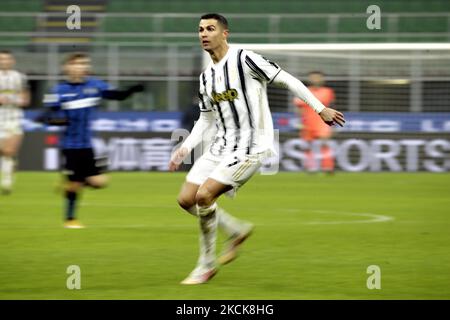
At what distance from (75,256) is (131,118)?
1445 centimetres

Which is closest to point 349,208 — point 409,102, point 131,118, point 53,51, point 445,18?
point 409,102

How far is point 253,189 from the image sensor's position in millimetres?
19062

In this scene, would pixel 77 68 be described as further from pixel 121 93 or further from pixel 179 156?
pixel 179 156

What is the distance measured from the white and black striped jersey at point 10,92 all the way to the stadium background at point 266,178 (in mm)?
1324

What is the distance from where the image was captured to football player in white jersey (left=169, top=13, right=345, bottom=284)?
8.18 meters

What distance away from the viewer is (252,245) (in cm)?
1083

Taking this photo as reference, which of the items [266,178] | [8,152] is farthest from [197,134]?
[266,178]

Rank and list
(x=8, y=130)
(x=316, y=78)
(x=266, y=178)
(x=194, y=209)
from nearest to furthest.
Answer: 1. (x=194, y=209)
2. (x=8, y=130)
3. (x=316, y=78)
4. (x=266, y=178)

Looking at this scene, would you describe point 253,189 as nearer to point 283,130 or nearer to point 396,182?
point 396,182

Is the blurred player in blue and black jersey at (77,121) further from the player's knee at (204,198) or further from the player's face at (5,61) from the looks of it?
the player's face at (5,61)

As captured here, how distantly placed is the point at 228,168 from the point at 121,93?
421cm

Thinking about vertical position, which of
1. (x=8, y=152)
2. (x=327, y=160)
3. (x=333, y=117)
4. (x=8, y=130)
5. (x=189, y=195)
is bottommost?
(x=327, y=160)

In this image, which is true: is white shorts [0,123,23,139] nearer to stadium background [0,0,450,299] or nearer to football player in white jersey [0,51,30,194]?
football player in white jersey [0,51,30,194]

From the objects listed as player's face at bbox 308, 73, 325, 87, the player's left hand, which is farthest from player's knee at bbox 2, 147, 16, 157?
the player's left hand
